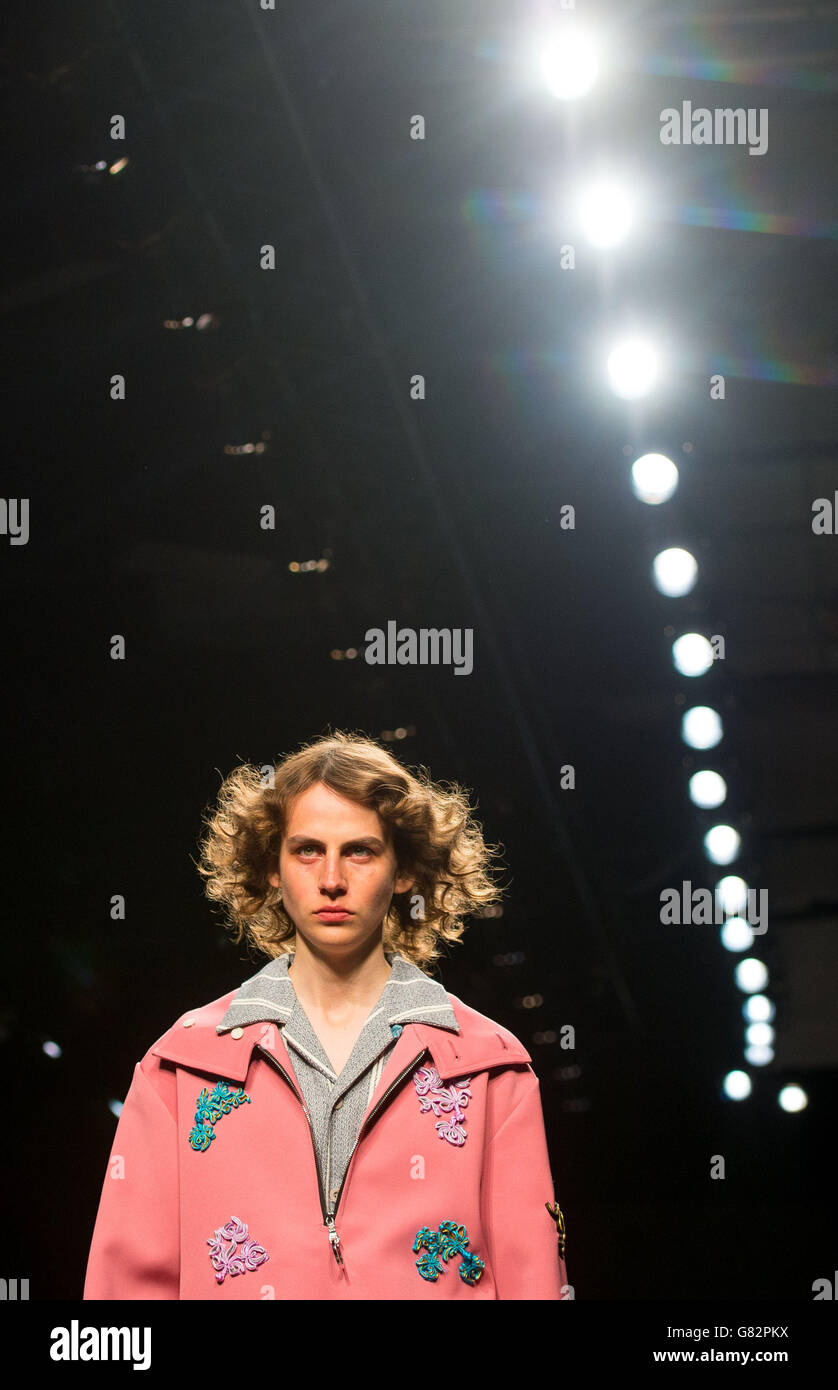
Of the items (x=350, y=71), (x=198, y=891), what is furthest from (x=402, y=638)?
(x=350, y=71)

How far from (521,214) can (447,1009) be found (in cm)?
145

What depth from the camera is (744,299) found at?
2.30 m

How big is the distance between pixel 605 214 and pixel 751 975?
1.42 metres

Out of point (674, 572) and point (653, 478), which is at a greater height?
point (653, 478)

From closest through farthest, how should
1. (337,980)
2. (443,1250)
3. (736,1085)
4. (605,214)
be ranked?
(443,1250) < (337,980) < (736,1085) < (605,214)

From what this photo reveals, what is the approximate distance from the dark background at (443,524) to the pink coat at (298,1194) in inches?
16.3

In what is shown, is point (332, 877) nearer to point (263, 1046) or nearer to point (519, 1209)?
point (263, 1046)

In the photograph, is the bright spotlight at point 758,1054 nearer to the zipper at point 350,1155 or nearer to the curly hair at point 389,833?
the curly hair at point 389,833

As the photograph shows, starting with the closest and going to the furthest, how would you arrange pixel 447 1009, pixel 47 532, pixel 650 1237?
pixel 447 1009, pixel 650 1237, pixel 47 532

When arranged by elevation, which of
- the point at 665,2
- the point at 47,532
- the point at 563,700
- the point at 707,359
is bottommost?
the point at 563,700

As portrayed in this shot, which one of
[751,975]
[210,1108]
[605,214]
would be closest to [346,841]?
[210,1108]

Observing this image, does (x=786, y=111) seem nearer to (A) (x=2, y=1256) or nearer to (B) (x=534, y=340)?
(B) (x=534, y=340)

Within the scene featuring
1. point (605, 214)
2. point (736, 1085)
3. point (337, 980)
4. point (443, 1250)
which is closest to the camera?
point (443, 1250)

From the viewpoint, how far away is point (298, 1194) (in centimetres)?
172
